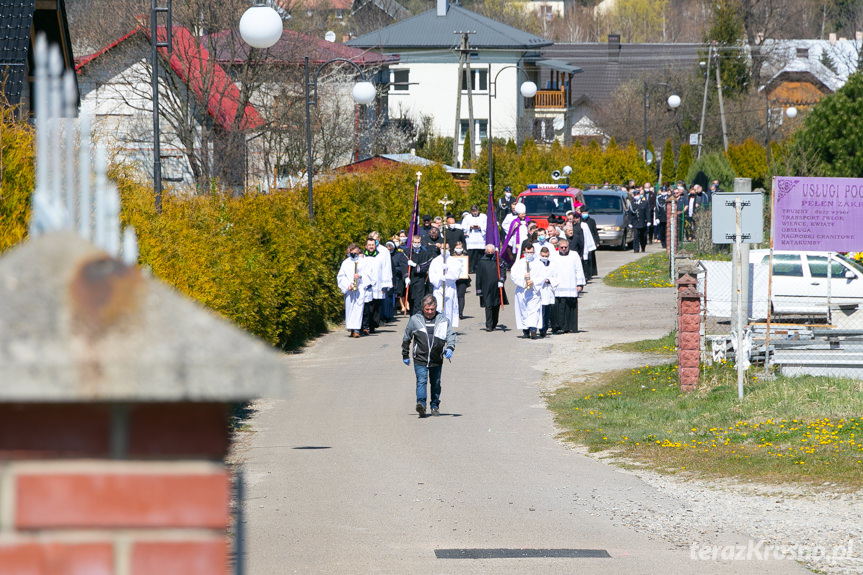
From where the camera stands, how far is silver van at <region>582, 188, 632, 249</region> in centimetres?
4134

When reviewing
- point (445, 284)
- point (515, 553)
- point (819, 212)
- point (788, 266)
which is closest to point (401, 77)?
point (788, 266)

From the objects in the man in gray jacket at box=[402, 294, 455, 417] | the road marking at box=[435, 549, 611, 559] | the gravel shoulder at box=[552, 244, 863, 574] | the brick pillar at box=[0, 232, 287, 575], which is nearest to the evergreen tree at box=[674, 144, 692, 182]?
the man in gray jacket at box=[402, 294, 455, 417]

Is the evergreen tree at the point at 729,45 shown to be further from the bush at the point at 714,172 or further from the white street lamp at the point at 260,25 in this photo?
Result: the white street lamp at the point at 260,25

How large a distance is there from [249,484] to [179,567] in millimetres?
9582

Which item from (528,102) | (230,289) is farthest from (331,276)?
(528,102)

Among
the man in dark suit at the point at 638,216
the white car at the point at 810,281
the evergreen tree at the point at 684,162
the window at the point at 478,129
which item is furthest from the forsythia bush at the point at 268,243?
the window at the point at 478,129

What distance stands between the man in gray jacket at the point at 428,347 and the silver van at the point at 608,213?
87.2 feet

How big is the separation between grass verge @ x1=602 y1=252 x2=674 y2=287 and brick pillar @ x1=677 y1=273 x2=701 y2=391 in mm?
14244

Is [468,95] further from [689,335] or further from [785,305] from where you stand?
[689,335]

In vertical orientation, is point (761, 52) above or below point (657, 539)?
above

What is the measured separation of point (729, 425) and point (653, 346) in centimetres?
701

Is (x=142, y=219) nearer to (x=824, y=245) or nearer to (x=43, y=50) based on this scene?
(x=824, y=245)

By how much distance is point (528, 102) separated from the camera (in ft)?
273

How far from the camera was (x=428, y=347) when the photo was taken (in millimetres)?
15055
